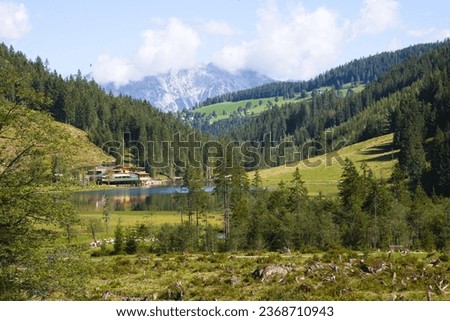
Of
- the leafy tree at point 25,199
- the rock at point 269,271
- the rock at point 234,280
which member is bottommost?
the rock at point 234,280

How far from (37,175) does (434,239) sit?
6431cm

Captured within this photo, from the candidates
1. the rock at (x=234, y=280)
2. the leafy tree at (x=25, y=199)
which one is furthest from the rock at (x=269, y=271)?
the leafy tree at (x=25, y=199)

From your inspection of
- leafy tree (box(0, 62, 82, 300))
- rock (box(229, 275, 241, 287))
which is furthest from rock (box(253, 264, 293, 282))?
leafy tree (box(0, 62, 82, 300))

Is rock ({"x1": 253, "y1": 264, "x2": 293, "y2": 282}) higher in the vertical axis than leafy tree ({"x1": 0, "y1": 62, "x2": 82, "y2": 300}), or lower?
lower

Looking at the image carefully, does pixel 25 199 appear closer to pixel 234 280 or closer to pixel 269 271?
pixel 234 280

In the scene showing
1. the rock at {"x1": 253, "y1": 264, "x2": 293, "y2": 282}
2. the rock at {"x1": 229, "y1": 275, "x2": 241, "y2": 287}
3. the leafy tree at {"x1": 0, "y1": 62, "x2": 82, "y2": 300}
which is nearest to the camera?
the leafy tree at {"x1": 0, "y1": 62, "x2": 82, "y2": 300}

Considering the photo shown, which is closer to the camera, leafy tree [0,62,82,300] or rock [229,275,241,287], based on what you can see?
leafy tree [0,62,82,300]

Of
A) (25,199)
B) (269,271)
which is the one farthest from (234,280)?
(25,199)

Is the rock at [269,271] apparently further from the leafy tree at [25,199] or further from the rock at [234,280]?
the leafy tree at [25,199]

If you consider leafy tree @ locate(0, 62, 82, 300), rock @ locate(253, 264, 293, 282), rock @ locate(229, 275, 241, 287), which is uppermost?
leafy tree @ locate(0, 62, 82, 300)

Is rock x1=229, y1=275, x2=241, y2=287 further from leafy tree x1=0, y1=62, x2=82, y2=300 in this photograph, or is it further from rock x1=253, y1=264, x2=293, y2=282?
leafy tree x1=0, y1=62, x2=82, y2=300

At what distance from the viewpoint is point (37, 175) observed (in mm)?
23391
